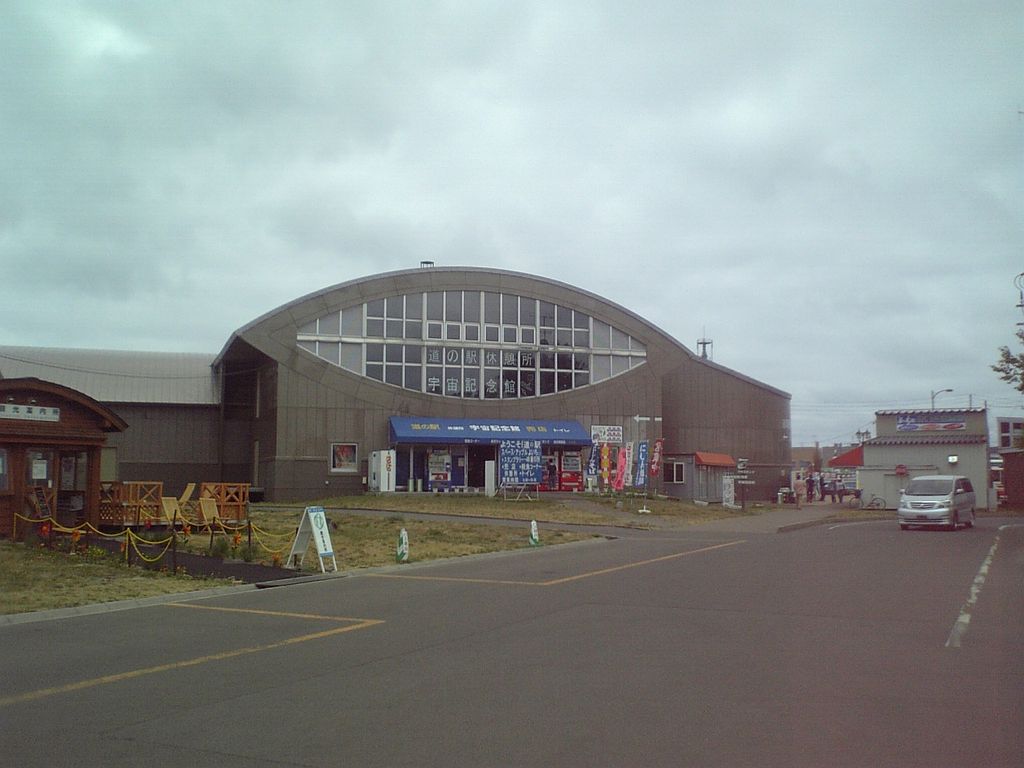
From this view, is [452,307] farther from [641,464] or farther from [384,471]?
[641,464]

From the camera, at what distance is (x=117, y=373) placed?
53812 millimetres

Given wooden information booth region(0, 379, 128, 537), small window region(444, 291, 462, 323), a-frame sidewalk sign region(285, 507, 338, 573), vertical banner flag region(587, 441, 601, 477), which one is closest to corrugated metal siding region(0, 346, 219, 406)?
small window region(444, 291, 462, 323)

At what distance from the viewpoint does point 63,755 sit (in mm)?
6250

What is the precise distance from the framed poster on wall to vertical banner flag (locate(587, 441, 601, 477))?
39.9 ft

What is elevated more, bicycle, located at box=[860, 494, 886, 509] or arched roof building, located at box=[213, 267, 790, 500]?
arched roof building, located at box=[213, 267, 790, 500]

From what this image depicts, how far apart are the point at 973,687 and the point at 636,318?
47293 mm

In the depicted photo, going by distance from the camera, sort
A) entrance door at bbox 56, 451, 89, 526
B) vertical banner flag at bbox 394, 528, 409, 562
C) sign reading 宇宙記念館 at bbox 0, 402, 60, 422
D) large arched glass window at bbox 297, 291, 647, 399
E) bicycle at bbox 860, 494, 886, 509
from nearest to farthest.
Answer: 1. vertical banner flag at bbox 394, 528, 409, 562
2. sign reading 宇宙記念館 at bbox 0, 402, 60, 422
3. entrance door at bbox 56, 451, 89, 526
4. bicycle at bbox 860, 494, 886, 509
5. large arched glass window at bbox 297, 291, 647, 399

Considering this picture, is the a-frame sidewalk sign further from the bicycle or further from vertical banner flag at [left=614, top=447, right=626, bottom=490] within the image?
the bicycle

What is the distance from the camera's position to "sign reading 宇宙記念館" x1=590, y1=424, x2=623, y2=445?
171ft

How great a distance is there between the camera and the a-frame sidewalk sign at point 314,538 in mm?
17969

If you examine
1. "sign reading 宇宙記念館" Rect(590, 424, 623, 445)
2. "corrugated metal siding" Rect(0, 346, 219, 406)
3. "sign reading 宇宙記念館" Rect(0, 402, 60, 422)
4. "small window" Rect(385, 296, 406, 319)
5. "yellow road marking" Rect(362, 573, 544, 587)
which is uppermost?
"small window" Rect(385, 296, 406, 319)

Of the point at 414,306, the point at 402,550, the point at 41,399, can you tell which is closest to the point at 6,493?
the point at 41,399

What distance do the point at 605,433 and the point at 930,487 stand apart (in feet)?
75.9

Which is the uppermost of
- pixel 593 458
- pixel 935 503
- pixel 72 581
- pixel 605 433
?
pixel 605 433
